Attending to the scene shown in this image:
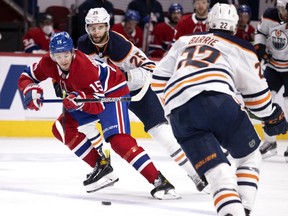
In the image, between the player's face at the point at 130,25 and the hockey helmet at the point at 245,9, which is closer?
the player's face at the point at 130,25

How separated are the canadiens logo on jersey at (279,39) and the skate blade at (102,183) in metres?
2.72

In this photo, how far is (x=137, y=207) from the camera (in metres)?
4.79

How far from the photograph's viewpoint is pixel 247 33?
32.4ft

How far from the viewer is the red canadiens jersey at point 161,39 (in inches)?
380

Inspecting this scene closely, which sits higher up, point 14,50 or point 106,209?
point 106,209

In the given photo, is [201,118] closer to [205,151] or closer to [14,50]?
[205,151]

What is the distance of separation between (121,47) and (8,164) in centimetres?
163

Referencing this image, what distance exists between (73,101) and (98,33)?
68 cm

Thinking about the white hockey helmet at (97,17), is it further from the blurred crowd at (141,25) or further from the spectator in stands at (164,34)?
the spectator in stands at (164,34)

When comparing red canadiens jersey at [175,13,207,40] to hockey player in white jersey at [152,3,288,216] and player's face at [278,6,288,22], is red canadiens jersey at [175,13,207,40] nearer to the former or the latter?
player's face at [278,6,288,22]

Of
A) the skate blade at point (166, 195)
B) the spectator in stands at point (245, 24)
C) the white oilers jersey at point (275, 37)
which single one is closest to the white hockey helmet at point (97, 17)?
the skate blade at point (166, 195)

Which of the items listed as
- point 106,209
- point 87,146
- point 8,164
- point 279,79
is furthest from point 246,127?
point 279,79

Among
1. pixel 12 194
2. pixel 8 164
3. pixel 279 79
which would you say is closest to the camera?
pixel 12 194

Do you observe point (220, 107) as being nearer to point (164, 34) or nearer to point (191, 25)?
point (191, 25)
